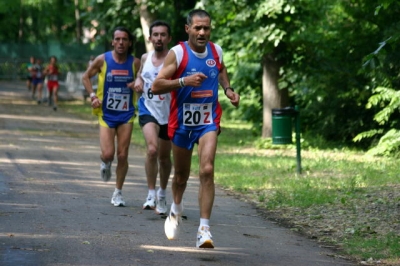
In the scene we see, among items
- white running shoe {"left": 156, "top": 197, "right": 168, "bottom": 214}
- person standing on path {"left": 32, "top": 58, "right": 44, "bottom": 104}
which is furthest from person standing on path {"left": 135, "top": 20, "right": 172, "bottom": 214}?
person standing on path {"left": 32, "top": 58, "right": 44, "bottom": 104}

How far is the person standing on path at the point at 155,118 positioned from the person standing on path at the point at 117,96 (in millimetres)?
436

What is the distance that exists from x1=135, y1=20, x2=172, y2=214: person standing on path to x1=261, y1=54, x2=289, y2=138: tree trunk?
35.1 feet

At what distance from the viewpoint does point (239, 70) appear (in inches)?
926

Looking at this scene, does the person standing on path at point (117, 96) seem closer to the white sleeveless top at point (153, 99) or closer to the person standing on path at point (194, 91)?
the white sleeveless top at point (153, 99)

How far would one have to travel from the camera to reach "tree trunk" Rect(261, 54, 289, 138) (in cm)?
2200

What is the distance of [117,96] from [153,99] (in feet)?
2.47

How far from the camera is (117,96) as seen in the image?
1188cm

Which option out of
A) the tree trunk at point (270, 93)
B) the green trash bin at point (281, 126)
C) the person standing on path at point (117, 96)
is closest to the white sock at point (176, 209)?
the person standing on path at point (117, 96)

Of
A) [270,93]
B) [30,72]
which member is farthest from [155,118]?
[30,72]

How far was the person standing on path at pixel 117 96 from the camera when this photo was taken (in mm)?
11844

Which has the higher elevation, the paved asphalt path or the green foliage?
the green foliage

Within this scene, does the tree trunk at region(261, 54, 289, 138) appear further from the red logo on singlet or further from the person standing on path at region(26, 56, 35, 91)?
the person standing on path at region(26, 56, 35, 91)

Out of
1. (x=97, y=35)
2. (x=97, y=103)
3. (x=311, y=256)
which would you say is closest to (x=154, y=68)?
(x=97, y=103)

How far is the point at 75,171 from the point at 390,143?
562 centimetres
